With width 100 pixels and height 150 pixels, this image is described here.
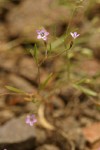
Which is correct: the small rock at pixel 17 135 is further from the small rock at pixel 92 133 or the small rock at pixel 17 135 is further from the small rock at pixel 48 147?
the small rock at pixel 92 133

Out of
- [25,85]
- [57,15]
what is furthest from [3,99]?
[57,15]

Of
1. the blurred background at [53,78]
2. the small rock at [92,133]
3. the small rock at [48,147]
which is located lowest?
the small rock at [48,147]

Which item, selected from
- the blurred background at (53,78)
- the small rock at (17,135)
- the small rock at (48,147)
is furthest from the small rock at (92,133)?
the small rock at (17,135)

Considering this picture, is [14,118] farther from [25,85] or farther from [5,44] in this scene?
[5,44]

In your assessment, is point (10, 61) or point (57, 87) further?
point (10, 61)

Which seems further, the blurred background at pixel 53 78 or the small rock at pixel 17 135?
the blurred background at pixel 53 78

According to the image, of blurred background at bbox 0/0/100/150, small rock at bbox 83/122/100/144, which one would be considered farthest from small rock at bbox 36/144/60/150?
small rock at bbox 83/122/100/144

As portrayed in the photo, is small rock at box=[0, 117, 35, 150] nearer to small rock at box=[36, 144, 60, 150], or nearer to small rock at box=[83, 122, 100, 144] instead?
small rock at box=[36, 144, 60, 150]

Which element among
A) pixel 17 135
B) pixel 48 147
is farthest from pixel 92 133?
pixel 17 135

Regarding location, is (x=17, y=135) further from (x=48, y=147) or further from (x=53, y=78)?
(x=53, y=78)
